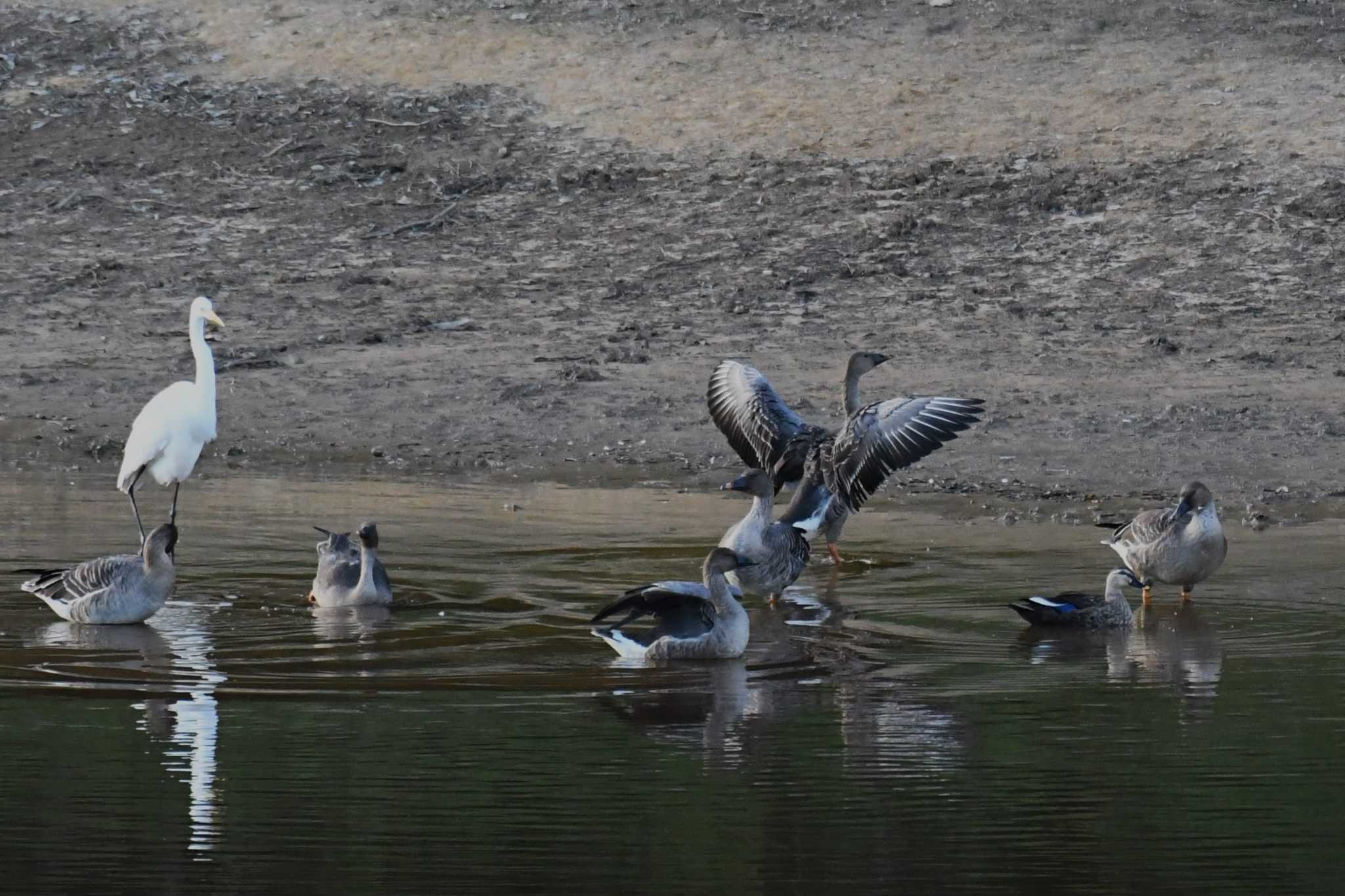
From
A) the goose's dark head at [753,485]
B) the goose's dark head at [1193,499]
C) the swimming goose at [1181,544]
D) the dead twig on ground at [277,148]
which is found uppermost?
the dead twig on ground at [277,148]

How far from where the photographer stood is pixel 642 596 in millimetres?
8891

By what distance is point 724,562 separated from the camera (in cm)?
923

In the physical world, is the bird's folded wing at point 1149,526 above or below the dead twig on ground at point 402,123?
below

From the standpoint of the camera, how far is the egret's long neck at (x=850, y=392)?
42.7 ft

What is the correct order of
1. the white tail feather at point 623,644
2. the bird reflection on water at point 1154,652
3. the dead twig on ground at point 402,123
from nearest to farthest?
the bird reflection on water at point 1154,652 < the white tail feather at point 623,644 < the dead twig on ground at point 402,123

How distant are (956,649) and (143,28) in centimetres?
1640

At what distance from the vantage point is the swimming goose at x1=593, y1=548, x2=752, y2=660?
8.81 meters

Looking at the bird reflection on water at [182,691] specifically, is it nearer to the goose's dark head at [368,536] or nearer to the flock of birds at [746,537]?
the flock of birds at [746,537]

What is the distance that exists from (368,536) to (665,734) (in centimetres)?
290

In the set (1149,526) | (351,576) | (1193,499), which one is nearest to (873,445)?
(1149,526)

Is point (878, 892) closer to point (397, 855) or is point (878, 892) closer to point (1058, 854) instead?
point (1058, 854)

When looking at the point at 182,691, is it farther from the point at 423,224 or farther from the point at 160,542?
the point at 423,224

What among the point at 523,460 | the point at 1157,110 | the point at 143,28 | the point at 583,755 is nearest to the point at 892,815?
the point at 583,755

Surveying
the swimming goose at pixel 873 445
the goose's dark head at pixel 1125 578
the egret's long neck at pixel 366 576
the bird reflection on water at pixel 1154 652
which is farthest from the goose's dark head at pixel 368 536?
the goose's dark head at pixel 1125 578
